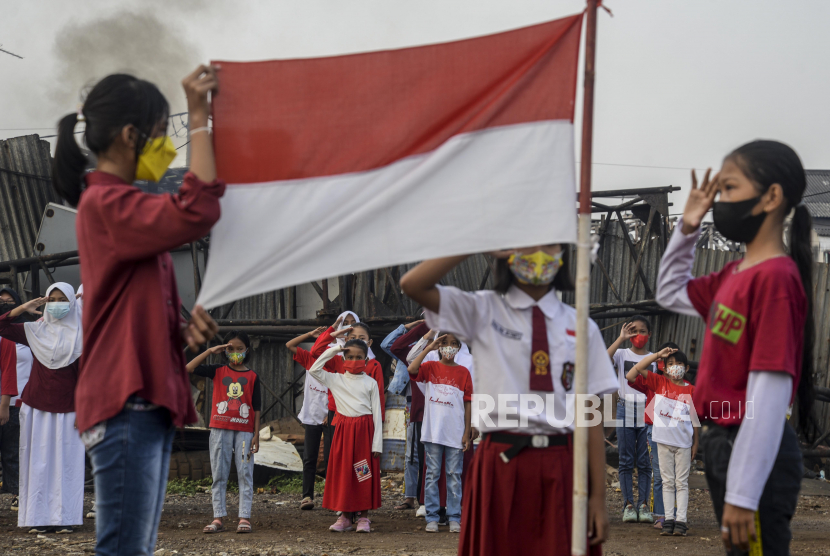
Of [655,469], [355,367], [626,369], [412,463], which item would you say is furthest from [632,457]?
[355,367]

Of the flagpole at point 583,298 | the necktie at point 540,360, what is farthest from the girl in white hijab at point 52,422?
the flagpole at point 583,298

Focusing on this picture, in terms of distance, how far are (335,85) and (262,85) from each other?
278mm

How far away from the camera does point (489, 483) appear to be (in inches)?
123

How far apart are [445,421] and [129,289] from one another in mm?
6445

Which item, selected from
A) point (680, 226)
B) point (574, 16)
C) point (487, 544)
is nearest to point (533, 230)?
point (680, 226)

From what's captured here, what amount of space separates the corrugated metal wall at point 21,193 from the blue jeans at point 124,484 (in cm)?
1423

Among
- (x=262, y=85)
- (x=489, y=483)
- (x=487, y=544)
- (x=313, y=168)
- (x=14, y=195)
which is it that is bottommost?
(x=487, y=544)

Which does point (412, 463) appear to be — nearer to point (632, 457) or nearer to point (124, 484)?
point (632, 457)

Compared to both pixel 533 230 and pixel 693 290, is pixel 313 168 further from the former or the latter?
pixel 693 290

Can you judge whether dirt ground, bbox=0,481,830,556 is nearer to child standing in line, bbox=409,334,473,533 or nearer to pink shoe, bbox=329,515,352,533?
pink shoe, bbox=329,515,352,533

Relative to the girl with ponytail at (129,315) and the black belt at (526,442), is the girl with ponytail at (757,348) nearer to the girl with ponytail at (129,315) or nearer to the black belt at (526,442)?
the black belt at (526,442)

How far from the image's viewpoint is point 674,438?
8281 millimetres

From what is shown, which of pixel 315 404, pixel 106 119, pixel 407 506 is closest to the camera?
pixel 106 119

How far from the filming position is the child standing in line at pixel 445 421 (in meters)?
8.42
